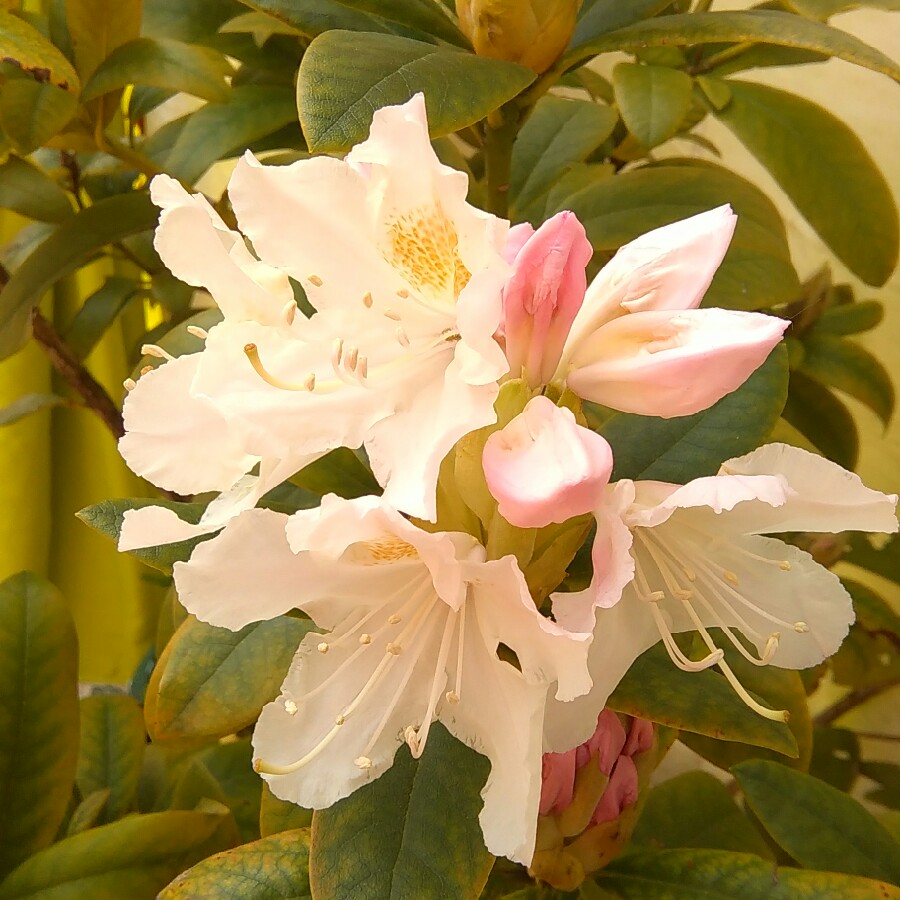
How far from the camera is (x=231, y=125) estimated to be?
88 centimetres

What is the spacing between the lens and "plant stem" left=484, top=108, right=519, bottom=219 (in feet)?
2.22

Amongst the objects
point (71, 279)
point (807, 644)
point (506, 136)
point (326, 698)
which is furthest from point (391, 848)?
point (71, 279)

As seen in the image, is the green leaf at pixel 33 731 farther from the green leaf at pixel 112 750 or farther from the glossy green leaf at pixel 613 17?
the glossy green leaf at pixel 613 17

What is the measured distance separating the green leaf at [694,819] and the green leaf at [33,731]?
560 mm

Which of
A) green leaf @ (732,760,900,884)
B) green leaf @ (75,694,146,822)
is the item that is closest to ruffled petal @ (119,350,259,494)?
green leaf @ (732,760,900,884)

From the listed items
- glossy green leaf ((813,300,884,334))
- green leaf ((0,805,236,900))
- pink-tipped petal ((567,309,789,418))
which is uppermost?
pink-tipped petal ((567,309,789,418))

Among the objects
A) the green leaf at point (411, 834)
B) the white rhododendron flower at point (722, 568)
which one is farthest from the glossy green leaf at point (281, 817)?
the white rhododendron flower at point (722, 568)

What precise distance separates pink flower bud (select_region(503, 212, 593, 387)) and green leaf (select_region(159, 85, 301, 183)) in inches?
21.5

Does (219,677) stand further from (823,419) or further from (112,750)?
(823,419)

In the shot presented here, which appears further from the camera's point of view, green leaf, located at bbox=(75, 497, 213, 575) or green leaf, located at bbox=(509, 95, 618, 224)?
green leaf, located at bbox=(509, 95, 618, 224)

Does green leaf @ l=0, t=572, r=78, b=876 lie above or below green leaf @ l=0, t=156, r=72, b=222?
below

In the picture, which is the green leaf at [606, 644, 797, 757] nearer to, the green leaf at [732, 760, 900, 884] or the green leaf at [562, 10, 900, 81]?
the green leaf at [732, 760, 900, 884]

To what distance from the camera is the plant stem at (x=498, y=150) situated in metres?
0.68

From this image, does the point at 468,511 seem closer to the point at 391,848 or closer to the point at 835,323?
the point at 391,848
